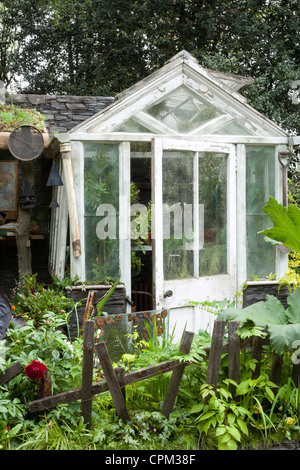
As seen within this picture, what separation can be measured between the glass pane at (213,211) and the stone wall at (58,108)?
7.93 ft

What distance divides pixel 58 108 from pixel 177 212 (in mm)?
2830

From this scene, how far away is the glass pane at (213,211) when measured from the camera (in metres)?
5.66

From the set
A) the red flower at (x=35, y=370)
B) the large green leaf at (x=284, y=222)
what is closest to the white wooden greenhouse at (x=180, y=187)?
the large green leaf at (x=284, y=222)

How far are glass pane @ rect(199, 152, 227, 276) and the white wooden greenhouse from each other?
12 millimetres

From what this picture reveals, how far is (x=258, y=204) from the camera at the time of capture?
5945mm

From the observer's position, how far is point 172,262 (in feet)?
18.0

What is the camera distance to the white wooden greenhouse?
5.36 meters

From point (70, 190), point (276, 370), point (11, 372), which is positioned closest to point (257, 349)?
point (276, 370)

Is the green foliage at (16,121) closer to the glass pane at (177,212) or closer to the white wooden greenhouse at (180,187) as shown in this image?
the white wooden greenhouse at (180,187)

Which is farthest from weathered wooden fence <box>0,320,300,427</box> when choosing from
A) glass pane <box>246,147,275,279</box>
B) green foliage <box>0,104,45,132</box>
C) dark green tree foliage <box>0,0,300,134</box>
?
dark green tree foliage <box>0,0,300,134</box>

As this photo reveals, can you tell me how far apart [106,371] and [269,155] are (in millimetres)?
3766

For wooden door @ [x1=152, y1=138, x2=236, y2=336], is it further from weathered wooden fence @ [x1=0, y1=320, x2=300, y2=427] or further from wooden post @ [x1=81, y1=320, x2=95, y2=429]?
wooden post @ [x1=81, y1=320, x2=95, y2=429]
